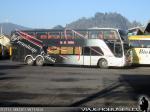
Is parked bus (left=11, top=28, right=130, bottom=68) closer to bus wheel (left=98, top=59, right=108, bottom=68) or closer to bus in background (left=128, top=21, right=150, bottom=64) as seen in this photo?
bus wheel (left=98, top=59, right=108, bottom=68)

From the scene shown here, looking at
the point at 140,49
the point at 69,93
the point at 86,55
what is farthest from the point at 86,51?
the point at 69,93

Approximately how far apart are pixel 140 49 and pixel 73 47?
20.4ft

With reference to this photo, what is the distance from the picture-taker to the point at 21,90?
54.5 ft

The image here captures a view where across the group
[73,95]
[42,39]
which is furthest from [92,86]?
[42,39]

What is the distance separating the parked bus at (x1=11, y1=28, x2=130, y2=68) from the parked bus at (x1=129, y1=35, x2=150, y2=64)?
9.54 ft

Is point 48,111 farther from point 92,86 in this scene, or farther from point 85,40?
point 85,40

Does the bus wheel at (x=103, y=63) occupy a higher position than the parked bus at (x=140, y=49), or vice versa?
the parked bus at (x=140, y=49)

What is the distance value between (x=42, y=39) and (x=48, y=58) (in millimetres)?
1641

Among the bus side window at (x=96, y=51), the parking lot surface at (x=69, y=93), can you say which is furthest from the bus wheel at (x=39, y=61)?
the parking lot surface at (x=69, y=93)

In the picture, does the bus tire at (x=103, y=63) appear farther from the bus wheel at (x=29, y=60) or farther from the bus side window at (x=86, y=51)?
the bus wheel at (x=29, y=60)

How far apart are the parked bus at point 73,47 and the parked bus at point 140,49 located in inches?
114

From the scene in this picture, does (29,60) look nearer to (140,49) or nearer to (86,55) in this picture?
(86,55)

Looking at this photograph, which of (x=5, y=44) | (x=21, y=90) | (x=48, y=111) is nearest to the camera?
(x=48, y=111)

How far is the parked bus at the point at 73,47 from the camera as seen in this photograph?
31609 mm
